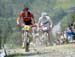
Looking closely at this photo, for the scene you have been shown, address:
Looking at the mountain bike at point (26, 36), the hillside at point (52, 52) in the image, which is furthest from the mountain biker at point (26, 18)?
the hillside at point (52, 52)

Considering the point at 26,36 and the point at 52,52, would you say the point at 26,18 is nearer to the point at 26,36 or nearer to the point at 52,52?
the point at 26,36

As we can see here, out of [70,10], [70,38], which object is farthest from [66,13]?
[70,38]

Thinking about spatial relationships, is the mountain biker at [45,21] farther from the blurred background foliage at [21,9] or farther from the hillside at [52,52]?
the hillside at [52,52]

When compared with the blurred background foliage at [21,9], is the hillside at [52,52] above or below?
below

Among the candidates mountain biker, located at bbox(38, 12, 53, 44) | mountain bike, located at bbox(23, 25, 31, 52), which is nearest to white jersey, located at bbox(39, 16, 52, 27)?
mountain biker, located at bbox(38, 12, 53, 44)

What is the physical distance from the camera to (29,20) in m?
3.00

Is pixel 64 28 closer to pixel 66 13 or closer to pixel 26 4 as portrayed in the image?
pixel 66 13

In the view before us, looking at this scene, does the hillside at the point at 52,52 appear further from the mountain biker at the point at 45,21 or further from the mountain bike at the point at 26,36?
the mountain biker at the point at 45,21

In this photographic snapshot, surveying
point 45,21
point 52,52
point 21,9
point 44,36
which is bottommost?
point 52,52

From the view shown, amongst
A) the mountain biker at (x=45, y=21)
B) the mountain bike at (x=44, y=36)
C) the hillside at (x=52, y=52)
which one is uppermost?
the mountain biker at (x=45, y=21)

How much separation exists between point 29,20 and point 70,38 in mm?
432

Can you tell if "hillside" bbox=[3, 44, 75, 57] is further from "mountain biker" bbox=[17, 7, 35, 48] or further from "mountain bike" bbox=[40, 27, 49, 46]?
"mountain biker" bbox=[17, 7, 35, 48]

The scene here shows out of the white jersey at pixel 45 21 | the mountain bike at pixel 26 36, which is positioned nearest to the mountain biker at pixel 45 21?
the white jersey at pixel 45 21

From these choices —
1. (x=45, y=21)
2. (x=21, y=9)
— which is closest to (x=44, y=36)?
(x=45, y=21)
